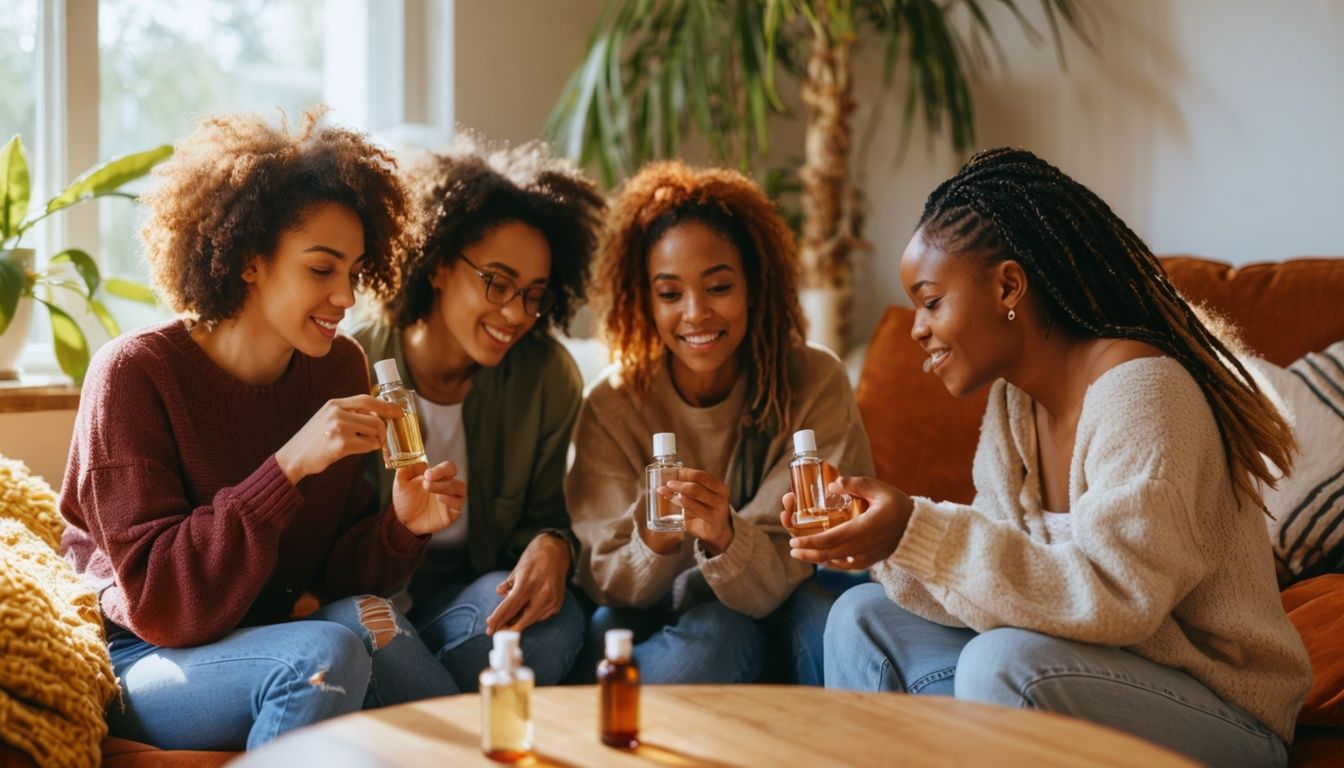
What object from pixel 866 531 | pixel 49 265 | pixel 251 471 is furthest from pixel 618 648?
pixel 49 265

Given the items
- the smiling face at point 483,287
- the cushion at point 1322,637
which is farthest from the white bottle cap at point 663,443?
the cushion at point 1322,637

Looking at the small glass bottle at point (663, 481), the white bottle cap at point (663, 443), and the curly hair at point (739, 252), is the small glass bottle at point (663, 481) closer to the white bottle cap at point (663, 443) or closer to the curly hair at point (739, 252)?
the white bottle cap at point (663, 443)

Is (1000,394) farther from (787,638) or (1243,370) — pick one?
(787,638)

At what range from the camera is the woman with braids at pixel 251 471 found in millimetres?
1567

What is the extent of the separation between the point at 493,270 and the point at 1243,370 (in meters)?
1.12

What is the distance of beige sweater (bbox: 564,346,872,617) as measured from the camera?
6.45 ft

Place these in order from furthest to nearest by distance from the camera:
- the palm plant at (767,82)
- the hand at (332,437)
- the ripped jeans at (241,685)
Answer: the palm plant at (767,82) → the hand at (332,437) → the ripped jeans at (241,685)

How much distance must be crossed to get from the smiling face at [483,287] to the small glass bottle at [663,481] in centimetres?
42

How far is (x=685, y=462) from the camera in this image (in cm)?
212

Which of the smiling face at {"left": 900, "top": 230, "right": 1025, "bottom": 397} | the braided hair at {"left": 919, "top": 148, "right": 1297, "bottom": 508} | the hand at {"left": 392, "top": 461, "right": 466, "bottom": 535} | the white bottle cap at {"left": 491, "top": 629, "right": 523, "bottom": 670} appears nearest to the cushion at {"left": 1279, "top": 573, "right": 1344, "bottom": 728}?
the braided hair at {"left": 919, "top": 148, "right": 1297, "bottom": 508}

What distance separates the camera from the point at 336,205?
5.94ft

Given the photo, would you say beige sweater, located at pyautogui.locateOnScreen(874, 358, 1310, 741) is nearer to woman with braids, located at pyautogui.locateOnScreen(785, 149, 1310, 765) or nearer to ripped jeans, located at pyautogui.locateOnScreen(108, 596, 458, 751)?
woman with braids, located at pyautogui.locateOnScreen(785, 149, 1310, 765)

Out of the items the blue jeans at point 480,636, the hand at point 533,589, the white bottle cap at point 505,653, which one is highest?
the white bottle cap at point 505,653

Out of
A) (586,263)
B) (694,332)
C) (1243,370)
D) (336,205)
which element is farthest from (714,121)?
(1243,370)
